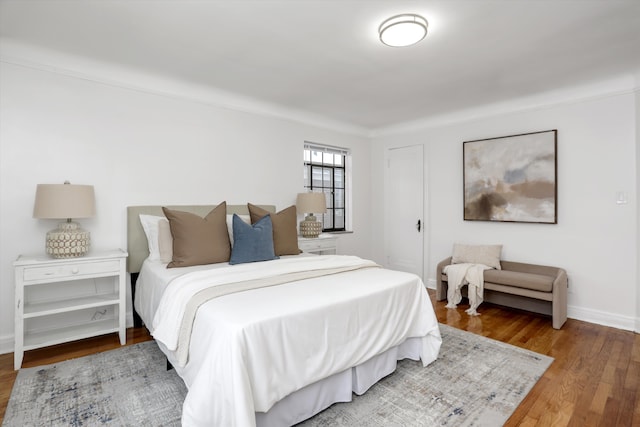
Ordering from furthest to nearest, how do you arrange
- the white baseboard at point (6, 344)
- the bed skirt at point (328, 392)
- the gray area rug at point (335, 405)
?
the white baseboard at point (6, 344) → the gray area rug at point (335, 405) → the bed skirt at point (328, 392)

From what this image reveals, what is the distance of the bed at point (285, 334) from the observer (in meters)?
1.50

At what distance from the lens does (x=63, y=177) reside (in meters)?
2.87

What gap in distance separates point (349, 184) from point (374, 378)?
350 cm

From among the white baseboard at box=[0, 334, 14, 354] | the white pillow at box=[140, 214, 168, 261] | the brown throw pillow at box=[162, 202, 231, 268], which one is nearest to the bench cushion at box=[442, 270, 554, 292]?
the brown throw pillow at box=[162, 202, 231, 268]

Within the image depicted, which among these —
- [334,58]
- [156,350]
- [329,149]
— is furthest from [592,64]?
[156,350]

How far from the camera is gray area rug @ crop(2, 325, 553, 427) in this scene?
185 cm

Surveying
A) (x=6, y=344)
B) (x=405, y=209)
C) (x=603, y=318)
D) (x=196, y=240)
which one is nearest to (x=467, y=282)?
(x=603, y=318)

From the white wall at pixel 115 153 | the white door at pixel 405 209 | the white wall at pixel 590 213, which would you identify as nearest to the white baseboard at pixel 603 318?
the white wall at pixel 590 213

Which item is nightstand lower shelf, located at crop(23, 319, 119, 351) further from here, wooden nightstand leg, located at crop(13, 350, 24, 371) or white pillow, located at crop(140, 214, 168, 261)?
white pillow, located at crop(140, 214, 168, 261)

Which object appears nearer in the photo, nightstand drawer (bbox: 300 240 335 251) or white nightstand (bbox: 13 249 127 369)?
white nightstand (bbox: 13 249 127 369)

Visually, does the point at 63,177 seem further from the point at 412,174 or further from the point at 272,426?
the point at 412,174

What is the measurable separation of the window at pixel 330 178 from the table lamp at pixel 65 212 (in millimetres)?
2745

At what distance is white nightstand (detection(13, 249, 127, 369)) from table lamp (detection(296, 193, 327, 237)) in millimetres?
2111

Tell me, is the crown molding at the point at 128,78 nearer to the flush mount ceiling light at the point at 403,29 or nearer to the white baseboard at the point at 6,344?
the flush mount ceiling light at the point at 403,29
